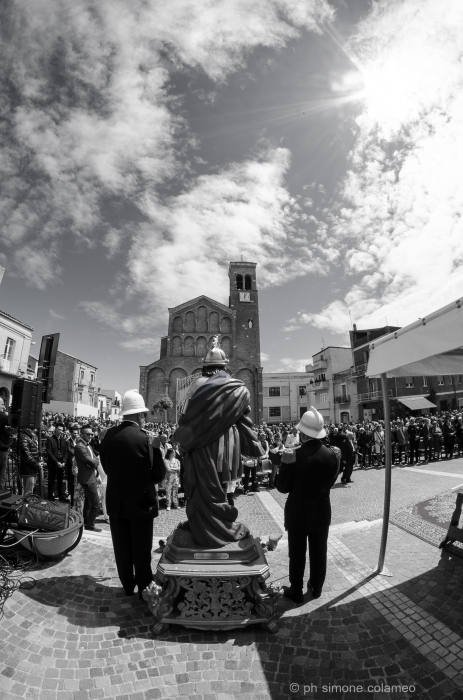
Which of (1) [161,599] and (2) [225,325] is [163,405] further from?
(1) [161,599]

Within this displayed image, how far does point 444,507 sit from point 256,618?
530 centimetres

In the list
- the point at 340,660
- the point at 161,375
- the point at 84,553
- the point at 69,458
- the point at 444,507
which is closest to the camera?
the point at 340,660

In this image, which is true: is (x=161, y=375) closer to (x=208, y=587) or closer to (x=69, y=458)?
(x=69, y=458)

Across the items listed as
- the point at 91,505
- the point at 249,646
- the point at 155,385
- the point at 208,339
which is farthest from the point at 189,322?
the point at 249,646

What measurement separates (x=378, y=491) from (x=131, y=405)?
763 centimetres

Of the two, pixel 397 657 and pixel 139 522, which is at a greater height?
pixel 139 522

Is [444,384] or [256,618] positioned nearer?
[256,618]

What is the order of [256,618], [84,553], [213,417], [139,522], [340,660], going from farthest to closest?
[84,553] → [139,522] → [213,417] → [256,618] → [340,660]

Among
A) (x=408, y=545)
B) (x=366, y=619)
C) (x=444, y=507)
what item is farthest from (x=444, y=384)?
(x=366, y=619)

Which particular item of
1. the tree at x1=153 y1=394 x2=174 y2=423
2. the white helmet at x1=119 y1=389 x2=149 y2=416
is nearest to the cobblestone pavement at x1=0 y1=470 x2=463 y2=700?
the white helmet at x1=119 y1=389 x2=149 y2=416

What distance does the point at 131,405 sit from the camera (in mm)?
3477

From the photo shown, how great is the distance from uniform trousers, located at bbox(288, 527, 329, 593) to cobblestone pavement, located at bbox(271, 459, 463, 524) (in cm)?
287

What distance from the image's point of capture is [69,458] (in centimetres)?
810

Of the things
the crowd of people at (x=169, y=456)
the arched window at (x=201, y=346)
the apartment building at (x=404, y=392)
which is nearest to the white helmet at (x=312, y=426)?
the crowd of people at (x=169, y=456)
